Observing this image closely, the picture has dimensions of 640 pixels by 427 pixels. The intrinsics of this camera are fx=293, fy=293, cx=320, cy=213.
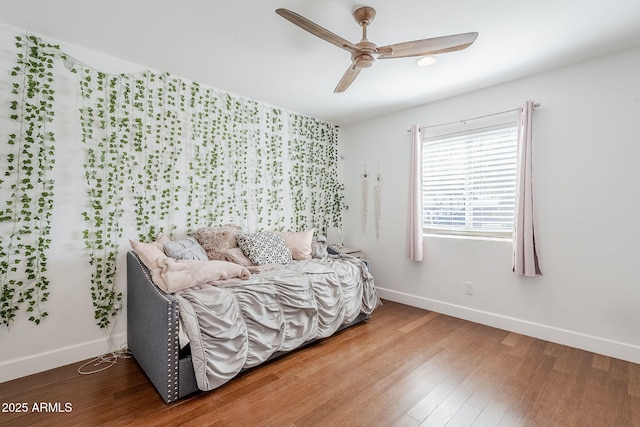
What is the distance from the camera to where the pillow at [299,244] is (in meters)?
3.20

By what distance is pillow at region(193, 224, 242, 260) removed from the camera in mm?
2697

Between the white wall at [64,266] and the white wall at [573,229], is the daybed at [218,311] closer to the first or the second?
the white wall at [64,266]

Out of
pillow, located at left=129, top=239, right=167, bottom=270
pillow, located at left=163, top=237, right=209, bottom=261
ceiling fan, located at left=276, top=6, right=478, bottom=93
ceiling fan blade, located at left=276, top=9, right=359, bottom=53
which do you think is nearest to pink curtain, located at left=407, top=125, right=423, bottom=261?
ceiling fan, located at left=276, top=6, right=478, bottom=93

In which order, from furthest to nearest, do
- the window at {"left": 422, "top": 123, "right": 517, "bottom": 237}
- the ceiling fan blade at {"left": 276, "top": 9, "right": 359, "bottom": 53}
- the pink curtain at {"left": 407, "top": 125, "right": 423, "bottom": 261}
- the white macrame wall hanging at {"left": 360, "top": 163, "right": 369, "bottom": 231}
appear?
the white macrame wall hanging at {"left": 360, "top": 163, "right": 369, "bottom": 231} → the pink curtain at {"left": 407, "top": 125, "right": 423, "bottom": 261} → the window at {"left": 422, "top": 123, "right": 517, "bottom": 237} → the ceiling fan blade at {"left": 276, "top": 9, "right": 359, "bottom": 53}

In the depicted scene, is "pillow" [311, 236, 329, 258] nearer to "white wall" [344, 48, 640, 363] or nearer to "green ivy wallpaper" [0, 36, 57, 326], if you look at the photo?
"white wall" [344, 48, 640, 363]

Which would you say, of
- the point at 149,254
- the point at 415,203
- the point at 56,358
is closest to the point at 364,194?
the point at 415,203

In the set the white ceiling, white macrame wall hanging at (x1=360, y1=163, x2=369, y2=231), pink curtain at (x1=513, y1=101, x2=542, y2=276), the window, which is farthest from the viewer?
white macrame wall hanging at (x1=360, y1=163, x2=369, y2=231)

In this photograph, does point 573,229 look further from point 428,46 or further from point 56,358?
point 56,358

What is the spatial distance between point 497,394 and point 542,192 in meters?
1.83

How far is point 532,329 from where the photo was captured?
275 centimetres

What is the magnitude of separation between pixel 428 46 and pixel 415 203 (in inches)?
76.8

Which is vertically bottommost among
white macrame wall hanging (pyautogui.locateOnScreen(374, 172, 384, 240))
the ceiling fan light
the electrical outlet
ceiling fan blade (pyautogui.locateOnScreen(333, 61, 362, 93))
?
the electrical outlet

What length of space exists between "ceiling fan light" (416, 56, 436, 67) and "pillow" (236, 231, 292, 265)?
2109mm

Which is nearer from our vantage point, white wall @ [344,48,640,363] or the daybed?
the daybed
